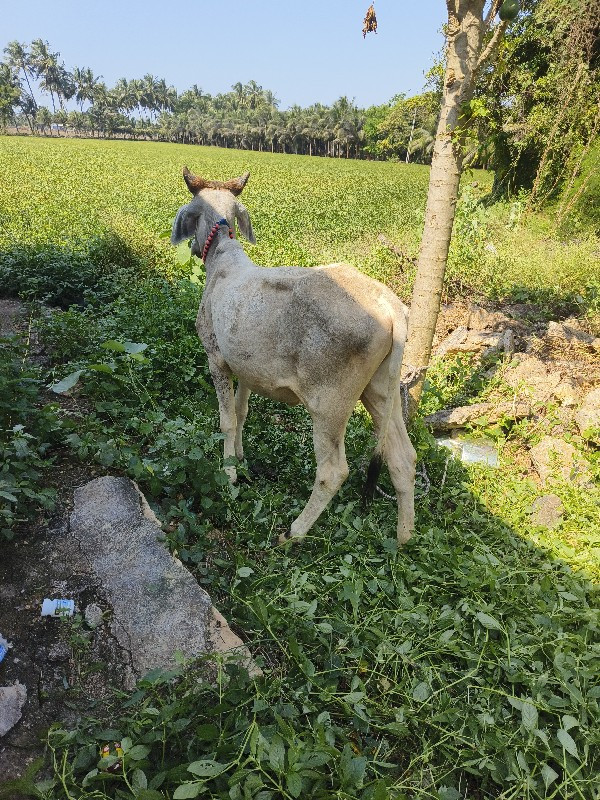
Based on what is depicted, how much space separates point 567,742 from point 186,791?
1.44 metres

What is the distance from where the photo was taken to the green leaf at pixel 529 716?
207 centimetres

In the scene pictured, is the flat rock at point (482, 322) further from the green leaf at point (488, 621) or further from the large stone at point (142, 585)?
the large stone at point (142, 585)

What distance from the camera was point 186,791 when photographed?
161 centimetres

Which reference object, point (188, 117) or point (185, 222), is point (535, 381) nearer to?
point (185, 222)

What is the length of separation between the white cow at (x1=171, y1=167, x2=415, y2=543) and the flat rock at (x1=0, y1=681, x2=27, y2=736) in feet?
5.29

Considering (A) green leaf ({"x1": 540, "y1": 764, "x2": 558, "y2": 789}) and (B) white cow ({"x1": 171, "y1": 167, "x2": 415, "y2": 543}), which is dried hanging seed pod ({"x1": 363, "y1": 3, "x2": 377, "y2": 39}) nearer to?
(B) white cow ({"x1": 171, "y1": 167, "x2": 415, "y2": 543})

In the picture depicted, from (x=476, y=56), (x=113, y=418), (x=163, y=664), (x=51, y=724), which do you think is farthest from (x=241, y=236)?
(x=51, y=724)

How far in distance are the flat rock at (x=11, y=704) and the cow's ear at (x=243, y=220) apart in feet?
11.3

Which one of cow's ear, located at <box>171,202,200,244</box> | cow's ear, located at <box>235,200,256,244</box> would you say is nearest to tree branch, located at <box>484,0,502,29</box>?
cow's ear, located at <box>235,200,256,244</box>

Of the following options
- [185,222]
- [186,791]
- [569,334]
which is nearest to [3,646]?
[186,791]

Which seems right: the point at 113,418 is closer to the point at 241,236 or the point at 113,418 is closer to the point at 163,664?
the point at 241,236

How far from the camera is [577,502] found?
3.80 metres

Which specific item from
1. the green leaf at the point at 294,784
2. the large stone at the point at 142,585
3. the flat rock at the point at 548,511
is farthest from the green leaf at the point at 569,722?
the flat rock at the point at 548,511

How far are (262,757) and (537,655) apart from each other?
60.5 inches
